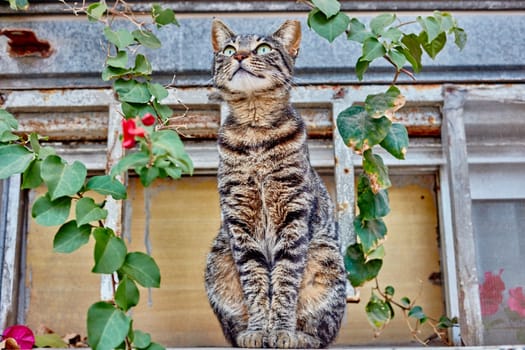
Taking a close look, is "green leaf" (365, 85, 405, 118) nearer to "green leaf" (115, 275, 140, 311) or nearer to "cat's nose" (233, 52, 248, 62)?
"cat's nose" (233, 52, 248, 62)

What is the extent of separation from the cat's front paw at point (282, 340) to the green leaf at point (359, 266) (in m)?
0.22

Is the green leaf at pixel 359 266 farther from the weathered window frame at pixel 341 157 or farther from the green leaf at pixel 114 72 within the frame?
the green leaf at pixel 114 72

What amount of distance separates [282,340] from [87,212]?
632 mm

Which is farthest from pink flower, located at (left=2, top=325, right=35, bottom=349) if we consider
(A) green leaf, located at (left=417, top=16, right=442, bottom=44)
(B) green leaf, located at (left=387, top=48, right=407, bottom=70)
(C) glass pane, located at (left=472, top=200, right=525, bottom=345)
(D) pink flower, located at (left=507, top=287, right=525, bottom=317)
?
(D) pink flower, located at (left=507, top=287, right=525, bottom=317)

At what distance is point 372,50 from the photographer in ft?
5.36

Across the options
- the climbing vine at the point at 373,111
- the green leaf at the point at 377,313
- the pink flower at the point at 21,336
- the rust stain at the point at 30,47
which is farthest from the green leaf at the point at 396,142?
the rust stain at the point at 30,47

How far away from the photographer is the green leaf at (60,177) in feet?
4.40

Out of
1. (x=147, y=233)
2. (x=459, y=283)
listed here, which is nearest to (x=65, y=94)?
(x=147, y=233)

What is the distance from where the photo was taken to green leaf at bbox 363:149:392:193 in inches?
68.7

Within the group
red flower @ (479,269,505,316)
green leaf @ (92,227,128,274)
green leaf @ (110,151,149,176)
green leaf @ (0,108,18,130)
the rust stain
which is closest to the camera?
green leaf @ (110,151,149,176)

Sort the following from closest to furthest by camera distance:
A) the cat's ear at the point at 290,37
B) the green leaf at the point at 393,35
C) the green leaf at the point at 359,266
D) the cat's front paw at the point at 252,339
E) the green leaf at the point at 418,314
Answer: the green leaf at the point at 393,35, the cat's front paw at the point at 252,339, the green leaf at the point at 359,266, the cat's ear at the point at 290,37, the green leaf at the point at 418,314

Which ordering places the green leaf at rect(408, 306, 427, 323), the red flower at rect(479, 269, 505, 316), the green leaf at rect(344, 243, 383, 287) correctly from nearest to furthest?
1. the green leaf at rect(344, 243, 383, 287)
2. the green leaf at rect(408, 306, 427, 323)
3. the red flower at rect(479, 269, 505, 316)

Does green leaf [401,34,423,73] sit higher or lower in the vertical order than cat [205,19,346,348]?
higher

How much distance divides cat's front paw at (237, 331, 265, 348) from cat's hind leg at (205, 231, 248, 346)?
0.40ft
